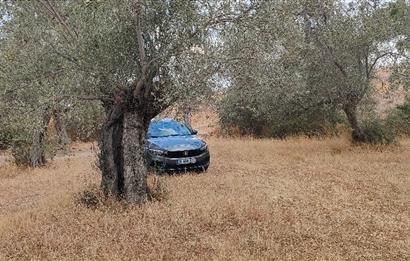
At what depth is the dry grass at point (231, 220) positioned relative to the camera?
6914mm

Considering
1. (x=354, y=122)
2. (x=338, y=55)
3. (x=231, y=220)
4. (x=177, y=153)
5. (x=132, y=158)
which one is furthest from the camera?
(x=354, y=122)

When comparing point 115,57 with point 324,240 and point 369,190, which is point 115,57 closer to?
point 324,240

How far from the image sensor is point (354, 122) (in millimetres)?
18688

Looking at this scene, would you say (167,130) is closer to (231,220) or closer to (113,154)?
(113,154)

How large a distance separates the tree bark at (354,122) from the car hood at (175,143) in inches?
259

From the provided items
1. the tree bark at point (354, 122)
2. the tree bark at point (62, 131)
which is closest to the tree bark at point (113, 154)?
the tree bark at point (62, 131)

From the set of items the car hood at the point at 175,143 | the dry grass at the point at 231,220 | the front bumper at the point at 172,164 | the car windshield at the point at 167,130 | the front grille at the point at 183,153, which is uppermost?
the car windshield at the point at 167,130

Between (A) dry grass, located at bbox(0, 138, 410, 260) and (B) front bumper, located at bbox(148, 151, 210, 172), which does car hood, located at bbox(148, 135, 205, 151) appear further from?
(A) dry grass, located at bbox(0, 138, 410, 260)

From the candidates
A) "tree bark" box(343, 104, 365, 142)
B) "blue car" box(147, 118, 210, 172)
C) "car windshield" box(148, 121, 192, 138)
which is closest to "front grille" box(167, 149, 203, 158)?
"blue car" box(147, 118, 210, 172)

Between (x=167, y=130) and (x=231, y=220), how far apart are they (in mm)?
8308

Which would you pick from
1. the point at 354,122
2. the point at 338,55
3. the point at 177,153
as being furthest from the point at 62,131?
the point at 354,122

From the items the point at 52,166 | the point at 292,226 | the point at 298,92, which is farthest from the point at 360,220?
the point at 52,166

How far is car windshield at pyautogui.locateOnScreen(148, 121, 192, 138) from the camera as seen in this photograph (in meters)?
16.0

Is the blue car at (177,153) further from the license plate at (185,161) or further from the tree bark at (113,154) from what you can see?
the tree bark at (113,154)
